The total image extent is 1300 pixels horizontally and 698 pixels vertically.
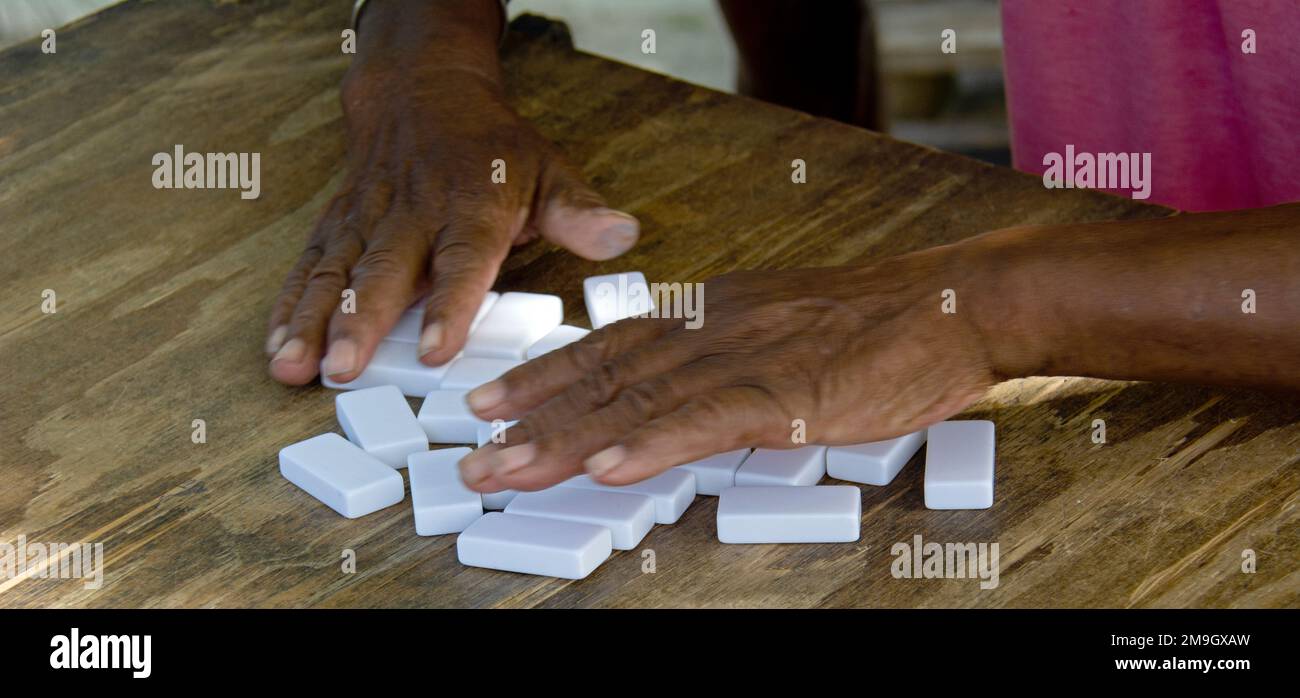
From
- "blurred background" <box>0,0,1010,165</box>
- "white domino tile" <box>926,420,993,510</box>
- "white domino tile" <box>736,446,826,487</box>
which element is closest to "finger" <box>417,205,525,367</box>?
"white domino tile" <box>736,446,826,487</box>

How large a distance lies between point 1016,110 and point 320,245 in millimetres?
880

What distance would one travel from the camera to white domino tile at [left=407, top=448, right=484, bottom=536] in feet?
3.44

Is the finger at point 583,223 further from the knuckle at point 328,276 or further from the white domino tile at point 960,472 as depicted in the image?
the white domino tile at point 960,472

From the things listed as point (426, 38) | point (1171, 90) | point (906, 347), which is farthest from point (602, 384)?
point (1171, 90)

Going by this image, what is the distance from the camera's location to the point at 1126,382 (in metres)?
1.17

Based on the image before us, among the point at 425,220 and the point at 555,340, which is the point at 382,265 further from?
the point at 555,340

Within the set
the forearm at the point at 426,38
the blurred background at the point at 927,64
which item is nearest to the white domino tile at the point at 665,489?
the forearm at the point at 426,38

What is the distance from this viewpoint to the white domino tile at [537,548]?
991 millimetres

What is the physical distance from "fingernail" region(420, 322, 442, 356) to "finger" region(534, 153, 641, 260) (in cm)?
20

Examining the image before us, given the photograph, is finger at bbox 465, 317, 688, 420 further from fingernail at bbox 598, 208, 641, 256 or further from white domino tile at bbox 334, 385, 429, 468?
fingernail at bbox 598, 208, 641, 256

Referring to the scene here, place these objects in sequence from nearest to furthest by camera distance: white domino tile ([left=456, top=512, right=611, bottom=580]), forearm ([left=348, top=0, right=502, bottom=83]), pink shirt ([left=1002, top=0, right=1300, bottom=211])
Answer: 1. white domino tile ([left=456, top=512, right=611, bottom=580])
2. pink shirt ([left=1002, top=0, right=1300, bottom=211])
3. forearm ([left=348, top=0, right=502, bottom=83])

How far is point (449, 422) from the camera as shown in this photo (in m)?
1.18
